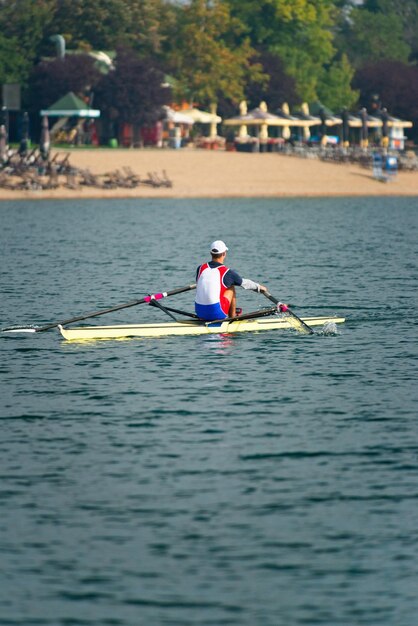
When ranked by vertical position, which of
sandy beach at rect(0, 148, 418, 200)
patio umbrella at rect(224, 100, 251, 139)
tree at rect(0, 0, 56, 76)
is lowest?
sandy beach at rect(0, 148, 418, 200)

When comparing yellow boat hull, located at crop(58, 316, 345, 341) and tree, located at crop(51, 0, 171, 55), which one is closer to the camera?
yellow boat hull, located at crop(58, 316, 345, 341)

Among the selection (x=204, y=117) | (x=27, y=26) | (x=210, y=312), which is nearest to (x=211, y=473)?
(x=210, y=312)

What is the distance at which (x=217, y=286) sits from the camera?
87.5 ft

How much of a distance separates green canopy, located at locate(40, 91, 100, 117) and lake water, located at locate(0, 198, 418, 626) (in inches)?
2906

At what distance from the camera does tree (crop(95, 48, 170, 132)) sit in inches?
4523

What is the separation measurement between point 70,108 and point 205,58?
20.8 metres

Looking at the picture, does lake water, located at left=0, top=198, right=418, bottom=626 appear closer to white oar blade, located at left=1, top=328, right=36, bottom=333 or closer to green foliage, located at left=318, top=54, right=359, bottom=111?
white oar blade, located at left=1, top=328, right=36, bottom=333

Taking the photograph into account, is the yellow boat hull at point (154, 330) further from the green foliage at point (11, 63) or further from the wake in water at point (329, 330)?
the green foliage at point (11, 63)

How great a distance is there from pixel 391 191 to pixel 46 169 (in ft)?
100

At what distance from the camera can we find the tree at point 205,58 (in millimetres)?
127875

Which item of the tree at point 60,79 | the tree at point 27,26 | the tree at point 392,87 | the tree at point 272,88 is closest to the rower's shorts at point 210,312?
the tree at point 60,79

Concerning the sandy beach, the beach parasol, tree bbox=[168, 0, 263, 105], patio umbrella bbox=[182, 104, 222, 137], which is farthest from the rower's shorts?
tree bbox=[168, 0, 263, 105]

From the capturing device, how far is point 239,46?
140500mm

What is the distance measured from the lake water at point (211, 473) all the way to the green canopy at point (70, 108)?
242 feet
